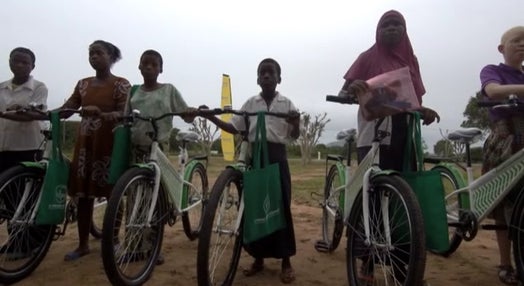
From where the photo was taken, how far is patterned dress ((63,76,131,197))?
3.54m

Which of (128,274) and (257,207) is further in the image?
(128,274)

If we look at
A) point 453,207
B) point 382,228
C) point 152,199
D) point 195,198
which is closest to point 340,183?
point 453,207

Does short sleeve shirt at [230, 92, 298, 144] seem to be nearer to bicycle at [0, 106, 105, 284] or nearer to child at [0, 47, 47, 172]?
bicycle at [0, 106, 105, 284]

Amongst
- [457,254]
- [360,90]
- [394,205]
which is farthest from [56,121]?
[457,254]

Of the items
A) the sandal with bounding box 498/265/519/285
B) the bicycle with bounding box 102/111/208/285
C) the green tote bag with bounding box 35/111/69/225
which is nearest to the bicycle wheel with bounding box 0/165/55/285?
the green tote bag with bounding box 35/111/69/225

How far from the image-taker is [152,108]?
3.48 m

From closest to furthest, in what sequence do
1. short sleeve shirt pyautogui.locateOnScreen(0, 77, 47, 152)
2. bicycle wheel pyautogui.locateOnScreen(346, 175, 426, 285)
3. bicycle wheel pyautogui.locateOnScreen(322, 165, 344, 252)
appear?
bicycle wheel pyautogui.locateOnScreen(346, 175, 426, 285)
short sleeve shirt pyautogui.locateOnScreen(0, 77, 47, 152)
bicycle wheel pyautogui.locateOnScreen(322, 165, 344, 252)

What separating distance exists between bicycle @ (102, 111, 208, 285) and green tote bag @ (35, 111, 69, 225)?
49 cm

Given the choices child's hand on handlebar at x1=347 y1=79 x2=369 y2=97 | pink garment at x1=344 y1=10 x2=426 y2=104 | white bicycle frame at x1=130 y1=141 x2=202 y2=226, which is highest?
pink garment at x1=344 y1=10 x2=426 y2=104

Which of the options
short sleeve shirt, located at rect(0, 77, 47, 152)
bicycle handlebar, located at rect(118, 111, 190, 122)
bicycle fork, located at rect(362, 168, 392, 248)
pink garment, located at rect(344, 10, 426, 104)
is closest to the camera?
bicycle fork, located at rect(362, 168, 392, 248)

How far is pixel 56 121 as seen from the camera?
318 cm

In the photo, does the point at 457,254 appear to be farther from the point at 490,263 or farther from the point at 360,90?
the point at 360,90

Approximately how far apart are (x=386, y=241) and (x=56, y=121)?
2.53 metres

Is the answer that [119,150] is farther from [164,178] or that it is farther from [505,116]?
[505,116]
